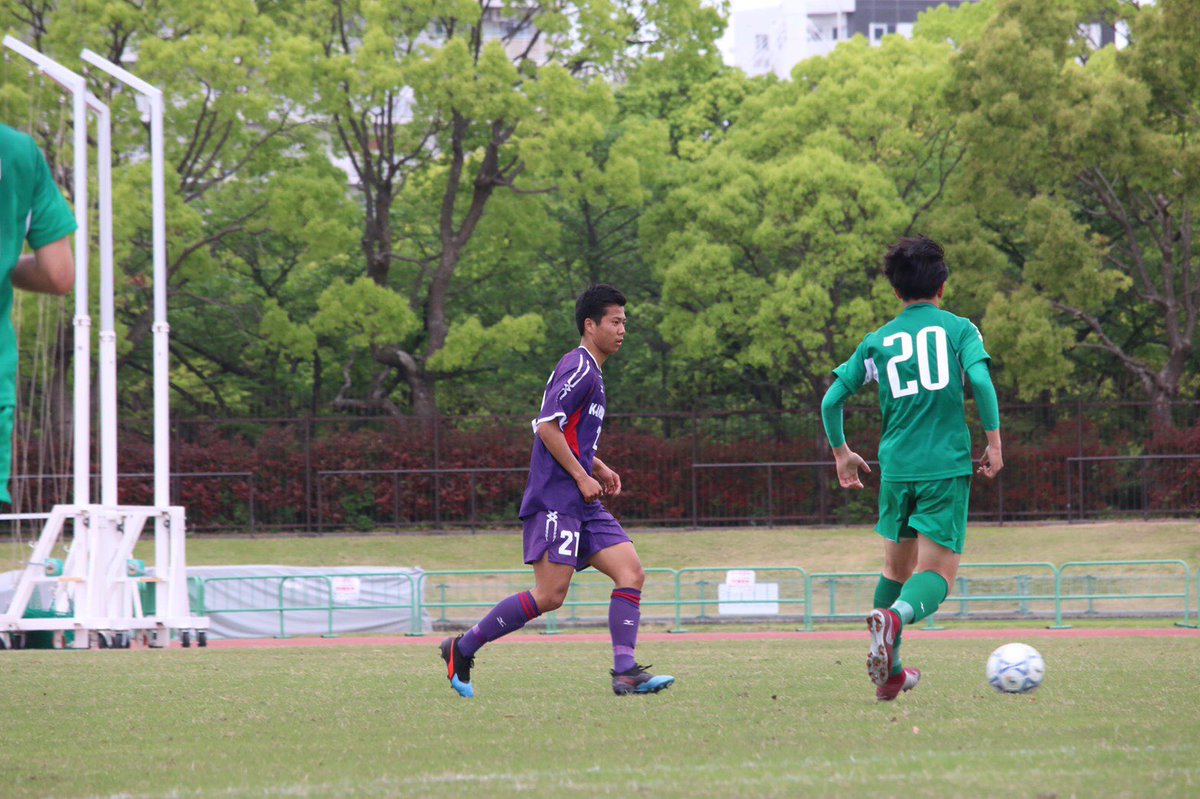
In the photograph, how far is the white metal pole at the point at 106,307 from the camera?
15.9 metres

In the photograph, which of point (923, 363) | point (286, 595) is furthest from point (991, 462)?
point (286, 595)

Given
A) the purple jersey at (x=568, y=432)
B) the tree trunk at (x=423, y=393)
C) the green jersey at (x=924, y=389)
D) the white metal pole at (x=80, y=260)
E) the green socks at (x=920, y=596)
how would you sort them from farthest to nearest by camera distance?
the tree trunk at (x=423, y=393)
the white metal pole at (x=80, y=260)
the purple jersey at (x=568, y=432)
the green jersey at (x=924, y=389)
the green socks at (x=920, y=596)

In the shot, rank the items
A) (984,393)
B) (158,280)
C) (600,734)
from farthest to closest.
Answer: (158,280) → (984,393) → (600,734)

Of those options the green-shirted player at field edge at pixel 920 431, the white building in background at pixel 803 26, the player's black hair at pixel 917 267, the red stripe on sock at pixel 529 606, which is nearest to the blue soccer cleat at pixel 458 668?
the red stripe on sock at pixel 529 606

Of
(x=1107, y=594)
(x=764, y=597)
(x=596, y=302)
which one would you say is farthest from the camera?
(x=764, y=597)

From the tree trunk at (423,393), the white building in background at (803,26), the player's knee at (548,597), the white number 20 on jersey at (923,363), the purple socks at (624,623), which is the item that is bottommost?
the purple socks at (624,623)

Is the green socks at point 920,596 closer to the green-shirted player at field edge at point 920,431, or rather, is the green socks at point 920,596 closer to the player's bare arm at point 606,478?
the green-shirted player at field edge at point 920,431

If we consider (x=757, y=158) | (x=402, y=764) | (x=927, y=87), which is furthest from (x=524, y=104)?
(x=402, y=764)

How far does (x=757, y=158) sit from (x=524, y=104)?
19.2 feet

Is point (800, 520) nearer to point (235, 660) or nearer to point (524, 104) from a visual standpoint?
point (524, 104)

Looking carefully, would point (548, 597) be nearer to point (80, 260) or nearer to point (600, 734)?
point (600, 734)

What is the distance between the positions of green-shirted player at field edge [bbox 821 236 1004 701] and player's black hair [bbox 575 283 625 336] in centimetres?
128

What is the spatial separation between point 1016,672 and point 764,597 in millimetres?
12856

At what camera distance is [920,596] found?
670cm
